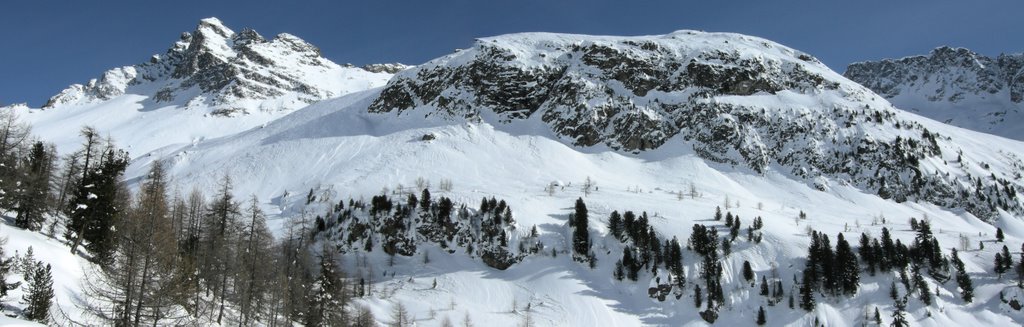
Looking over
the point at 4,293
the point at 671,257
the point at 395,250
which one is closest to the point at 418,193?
the point at 395,250

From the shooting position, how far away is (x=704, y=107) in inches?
6663

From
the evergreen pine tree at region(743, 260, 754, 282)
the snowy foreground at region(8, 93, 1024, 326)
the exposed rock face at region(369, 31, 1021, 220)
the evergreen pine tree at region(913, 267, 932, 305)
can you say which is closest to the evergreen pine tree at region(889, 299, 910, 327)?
the snowy foreground at region(8, 93, 1024, 326)

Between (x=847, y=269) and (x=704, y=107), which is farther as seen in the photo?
(x=704, y=107)

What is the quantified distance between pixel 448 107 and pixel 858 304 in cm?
11636

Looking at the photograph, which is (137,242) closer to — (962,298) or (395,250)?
(395,250)

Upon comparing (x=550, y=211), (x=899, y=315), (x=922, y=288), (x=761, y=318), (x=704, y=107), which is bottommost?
(x=761, y=318)

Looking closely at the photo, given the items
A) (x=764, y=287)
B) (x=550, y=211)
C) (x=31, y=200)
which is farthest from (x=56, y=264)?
(x=764, y=287)

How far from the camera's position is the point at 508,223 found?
10406 centimetres

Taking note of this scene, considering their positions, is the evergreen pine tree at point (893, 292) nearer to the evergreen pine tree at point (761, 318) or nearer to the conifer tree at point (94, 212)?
the evergreen pine tree at point (761, 318)

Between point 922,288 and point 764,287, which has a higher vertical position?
point 764,287

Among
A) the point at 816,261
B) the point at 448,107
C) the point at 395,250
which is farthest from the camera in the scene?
the point at 448,107

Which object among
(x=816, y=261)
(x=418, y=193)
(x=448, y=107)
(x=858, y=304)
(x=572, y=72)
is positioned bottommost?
(x=858, y=304)

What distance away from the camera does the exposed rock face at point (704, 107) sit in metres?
149

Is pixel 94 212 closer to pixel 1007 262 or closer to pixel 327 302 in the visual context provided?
pixel 327 302
